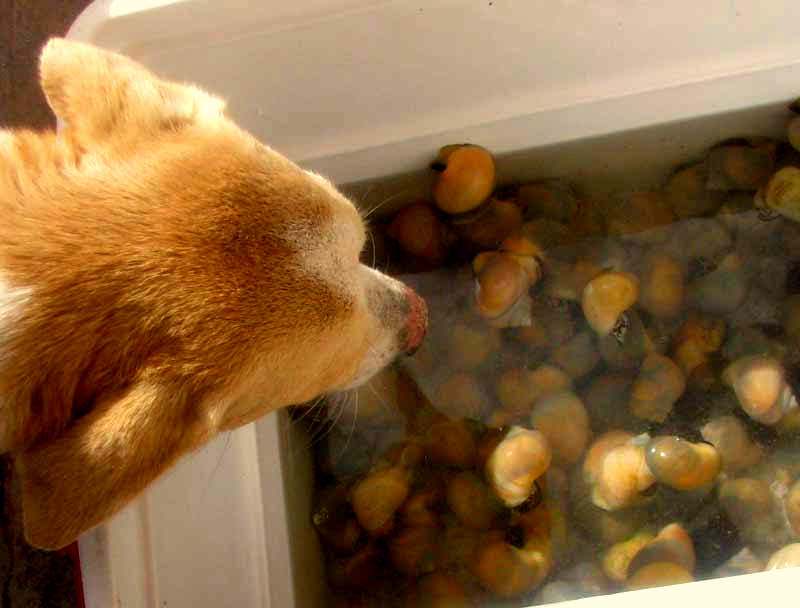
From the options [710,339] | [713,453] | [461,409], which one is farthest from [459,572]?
[710,339]

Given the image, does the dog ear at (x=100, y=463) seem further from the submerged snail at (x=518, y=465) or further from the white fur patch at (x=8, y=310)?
the submerged snail at (x=518, y=465)

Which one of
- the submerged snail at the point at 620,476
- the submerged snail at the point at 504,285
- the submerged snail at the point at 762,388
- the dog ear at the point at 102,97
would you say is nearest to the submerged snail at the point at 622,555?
the submerged snail at the point at 620,476

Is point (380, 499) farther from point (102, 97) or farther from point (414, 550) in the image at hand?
point (102, 97)

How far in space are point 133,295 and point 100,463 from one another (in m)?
0.15

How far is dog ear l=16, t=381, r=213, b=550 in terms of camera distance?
2.20ft

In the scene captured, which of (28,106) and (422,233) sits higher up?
(28,106)

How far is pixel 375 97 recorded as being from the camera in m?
1.19

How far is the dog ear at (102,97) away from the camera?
31.1 inches

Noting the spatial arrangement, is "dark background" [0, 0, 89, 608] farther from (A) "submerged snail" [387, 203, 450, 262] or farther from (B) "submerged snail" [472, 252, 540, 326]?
(B) "submerged snail" [472, 252, 540, 326]

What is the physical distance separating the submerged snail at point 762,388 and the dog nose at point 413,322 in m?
0.48

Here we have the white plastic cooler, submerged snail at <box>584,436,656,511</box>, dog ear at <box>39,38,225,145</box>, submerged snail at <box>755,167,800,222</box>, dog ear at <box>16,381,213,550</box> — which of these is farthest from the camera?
submerged snail at <box>755,167,800,222</box>

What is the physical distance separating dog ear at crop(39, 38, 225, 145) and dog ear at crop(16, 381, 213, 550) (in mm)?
265

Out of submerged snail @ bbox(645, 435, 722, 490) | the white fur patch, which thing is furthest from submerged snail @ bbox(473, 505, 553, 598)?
the white fur patch

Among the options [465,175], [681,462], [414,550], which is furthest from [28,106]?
[681,462]
